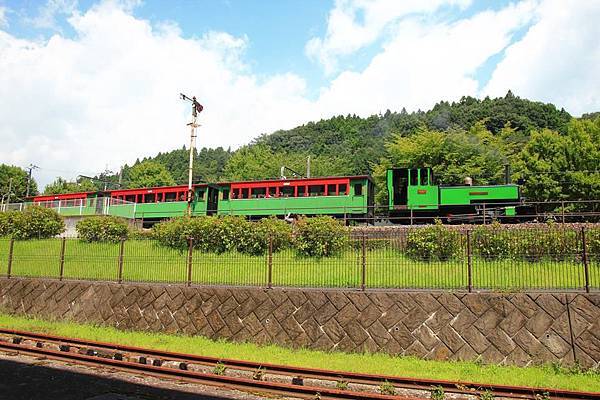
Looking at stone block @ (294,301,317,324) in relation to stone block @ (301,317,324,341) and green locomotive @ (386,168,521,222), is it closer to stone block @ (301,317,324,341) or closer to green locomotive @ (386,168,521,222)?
stone block @ (301,317,324,341)

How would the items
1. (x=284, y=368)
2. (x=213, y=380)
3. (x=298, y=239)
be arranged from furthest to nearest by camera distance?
1. (x=298, y=239)
2. (x=284, y=368)
3. (x=213, y=380)

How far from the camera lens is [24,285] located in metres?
16.9

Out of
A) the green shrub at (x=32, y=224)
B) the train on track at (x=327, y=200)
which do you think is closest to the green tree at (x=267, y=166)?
the train on track at (x=327, y=200)

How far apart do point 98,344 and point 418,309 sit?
836 centimetres

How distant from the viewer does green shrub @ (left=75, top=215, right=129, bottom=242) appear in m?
24.1

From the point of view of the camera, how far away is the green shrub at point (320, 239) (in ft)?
57.2

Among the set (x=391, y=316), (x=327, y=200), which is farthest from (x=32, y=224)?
(x=391, y=316)

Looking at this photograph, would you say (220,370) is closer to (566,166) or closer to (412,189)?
(412,189)

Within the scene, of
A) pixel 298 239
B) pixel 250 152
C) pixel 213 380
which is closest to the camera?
pixel 213 380

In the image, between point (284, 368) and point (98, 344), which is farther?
point (98, 344)

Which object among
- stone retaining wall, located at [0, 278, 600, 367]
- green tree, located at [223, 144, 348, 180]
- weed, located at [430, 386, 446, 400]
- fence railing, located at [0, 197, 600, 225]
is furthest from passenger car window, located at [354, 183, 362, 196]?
green tree, located at [223, 144, 348, 180]

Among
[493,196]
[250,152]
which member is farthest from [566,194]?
[250,152]

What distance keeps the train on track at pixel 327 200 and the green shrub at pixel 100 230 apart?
4.29 metres

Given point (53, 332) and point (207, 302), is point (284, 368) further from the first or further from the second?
point (53, 332)
